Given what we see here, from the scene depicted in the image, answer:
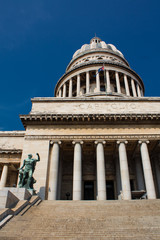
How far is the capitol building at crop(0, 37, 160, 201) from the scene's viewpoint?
69.3 feet

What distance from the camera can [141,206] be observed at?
13406mm

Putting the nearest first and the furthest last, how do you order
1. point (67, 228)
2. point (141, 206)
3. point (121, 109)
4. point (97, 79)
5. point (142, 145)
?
point (67, 228) < point (141, 206) < point (142, 145) < point (121, 109) < point (97, 79)

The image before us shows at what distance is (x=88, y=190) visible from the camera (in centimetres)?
2547

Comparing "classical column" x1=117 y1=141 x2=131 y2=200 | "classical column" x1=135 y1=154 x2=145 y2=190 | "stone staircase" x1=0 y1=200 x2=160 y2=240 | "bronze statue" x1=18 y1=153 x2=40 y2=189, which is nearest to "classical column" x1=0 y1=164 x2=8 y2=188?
"bronze statue" x1=18 y1=153 x2=40 y2=189

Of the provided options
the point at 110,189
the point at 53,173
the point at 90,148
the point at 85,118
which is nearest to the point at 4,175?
the point at 53,173

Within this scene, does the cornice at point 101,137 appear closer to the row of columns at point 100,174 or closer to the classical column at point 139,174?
the row of columns at point 100,174

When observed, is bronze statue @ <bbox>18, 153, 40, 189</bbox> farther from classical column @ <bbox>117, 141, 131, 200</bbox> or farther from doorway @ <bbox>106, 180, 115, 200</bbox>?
doorway @ <bbox>106, 180, 115, 200</bbox>

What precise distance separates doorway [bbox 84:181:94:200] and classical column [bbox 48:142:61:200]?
6028 millimetres

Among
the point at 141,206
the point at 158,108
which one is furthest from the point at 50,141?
the point at 158,108

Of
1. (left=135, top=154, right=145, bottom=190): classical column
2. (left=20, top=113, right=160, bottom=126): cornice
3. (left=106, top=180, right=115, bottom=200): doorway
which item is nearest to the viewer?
(left=20, top=113, right=160, bottom=126): cornice

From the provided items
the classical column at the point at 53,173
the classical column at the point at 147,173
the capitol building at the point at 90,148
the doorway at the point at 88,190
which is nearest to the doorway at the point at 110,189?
the capitol building at the point at 90,148

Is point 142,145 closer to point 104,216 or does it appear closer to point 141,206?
point 141,206

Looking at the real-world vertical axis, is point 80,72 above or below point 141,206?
above

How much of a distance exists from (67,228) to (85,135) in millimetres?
14149
